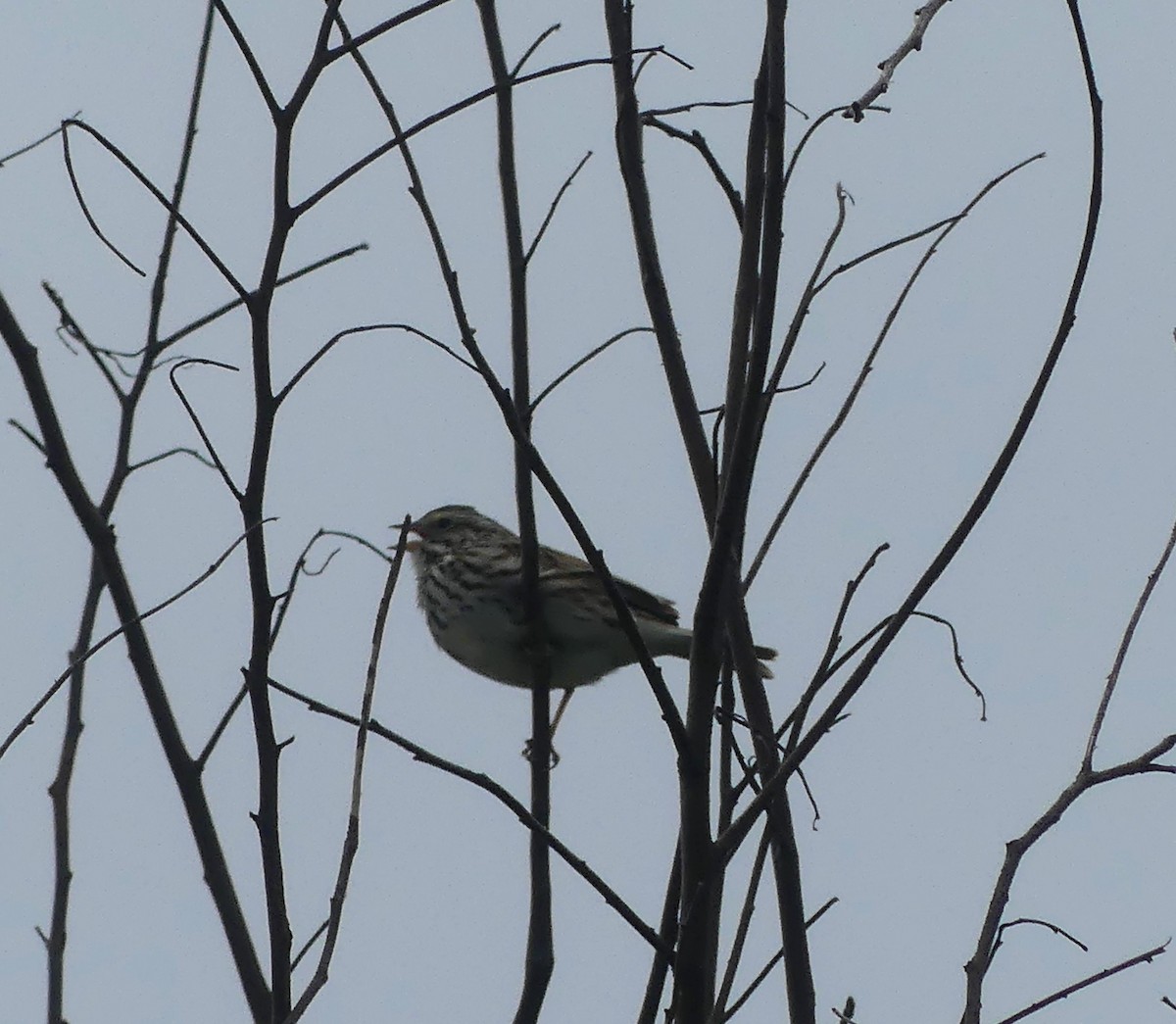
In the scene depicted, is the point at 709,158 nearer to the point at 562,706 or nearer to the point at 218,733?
the point at 218,733

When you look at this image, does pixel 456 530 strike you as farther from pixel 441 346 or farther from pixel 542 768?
pixel 441 346

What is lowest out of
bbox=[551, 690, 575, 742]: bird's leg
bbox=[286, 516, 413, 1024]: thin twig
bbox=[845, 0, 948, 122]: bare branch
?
bbox=[286, 516, 413, 1024]: thin twig

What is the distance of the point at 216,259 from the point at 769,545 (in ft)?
3.96

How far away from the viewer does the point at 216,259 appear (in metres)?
2.77

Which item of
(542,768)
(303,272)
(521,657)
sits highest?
(521,657)

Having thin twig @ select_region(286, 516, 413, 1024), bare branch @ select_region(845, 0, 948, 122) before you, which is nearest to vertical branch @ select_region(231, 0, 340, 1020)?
thin twig @ select_region(286, 516, 413, 1024)

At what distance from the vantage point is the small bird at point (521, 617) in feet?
20.6

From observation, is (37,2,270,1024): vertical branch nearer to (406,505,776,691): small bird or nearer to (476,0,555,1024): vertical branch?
(476,0,555,1024): vertical branch

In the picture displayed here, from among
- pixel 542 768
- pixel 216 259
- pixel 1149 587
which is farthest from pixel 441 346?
pixel 1149 587

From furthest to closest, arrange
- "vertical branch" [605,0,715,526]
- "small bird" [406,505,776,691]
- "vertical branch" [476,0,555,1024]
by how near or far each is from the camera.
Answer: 1. "small bird" [406,505,776,691]
2. "vertical branch" [476,0,555,1024]
3. "vertical branch" [605,0,715,526]

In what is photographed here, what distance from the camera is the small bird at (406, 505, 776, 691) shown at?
6.28 metres

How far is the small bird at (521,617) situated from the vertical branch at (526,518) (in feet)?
7.02

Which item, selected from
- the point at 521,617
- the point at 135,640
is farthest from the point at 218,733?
the point at 521,617

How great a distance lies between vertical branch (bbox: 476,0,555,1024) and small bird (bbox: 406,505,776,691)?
7.02ft
